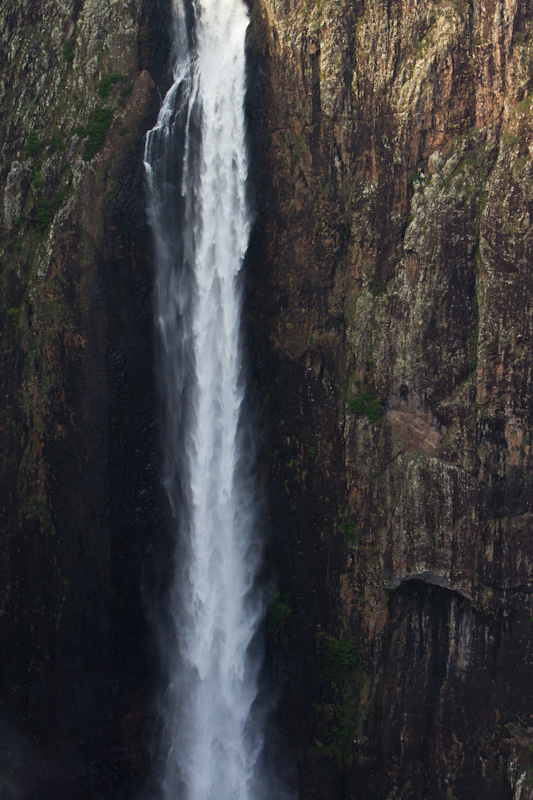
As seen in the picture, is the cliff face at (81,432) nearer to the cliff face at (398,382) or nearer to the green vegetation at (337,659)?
the cliff face at (398,382)

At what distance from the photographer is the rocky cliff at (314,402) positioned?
21234 mm

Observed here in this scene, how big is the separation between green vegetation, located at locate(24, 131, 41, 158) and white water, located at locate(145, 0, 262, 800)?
327 cm

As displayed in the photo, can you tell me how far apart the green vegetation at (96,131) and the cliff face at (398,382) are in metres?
4.15

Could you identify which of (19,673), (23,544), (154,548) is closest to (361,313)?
(154,548)

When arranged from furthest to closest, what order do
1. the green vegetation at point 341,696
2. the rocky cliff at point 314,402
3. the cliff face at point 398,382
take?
the green vegetation at point 341,696, the rocky cliff at point 314,402, the cliff face at point 398,382

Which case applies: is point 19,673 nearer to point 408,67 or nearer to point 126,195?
point 126,195

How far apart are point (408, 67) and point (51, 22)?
10.5 m

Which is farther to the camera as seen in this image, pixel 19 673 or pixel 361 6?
pixel 19 673

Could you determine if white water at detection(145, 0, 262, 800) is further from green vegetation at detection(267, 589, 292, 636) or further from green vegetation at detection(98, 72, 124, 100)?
green vegetation at detection(98, 72, 124, 100)

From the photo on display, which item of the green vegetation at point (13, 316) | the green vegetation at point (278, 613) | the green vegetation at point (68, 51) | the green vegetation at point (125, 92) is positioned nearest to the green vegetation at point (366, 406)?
the green vegetation at point (278, 613)

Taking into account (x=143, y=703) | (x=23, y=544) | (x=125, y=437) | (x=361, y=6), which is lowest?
(x=143, y=703)

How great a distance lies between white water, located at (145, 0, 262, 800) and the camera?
23422mm

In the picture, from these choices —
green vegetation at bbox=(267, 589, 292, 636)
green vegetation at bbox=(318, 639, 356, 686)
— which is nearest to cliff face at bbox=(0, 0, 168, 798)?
green vegetation at bbox=(267, 589, 292, 636)

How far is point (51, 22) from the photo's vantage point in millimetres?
24234
